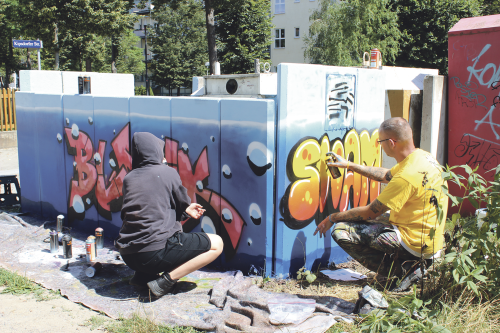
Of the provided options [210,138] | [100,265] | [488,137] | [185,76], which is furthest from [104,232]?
[185,76]

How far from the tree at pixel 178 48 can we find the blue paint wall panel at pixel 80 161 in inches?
1547

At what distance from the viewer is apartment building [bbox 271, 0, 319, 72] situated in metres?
43.0

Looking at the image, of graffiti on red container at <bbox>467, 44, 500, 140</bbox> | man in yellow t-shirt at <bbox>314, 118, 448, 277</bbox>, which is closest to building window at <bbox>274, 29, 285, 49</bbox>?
graffiti on red container at <bbox>467, 44, 500, 140</bbox>

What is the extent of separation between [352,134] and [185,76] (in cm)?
4259

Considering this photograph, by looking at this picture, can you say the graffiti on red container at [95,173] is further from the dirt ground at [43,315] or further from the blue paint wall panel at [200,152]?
the dirt ground at [43,315]

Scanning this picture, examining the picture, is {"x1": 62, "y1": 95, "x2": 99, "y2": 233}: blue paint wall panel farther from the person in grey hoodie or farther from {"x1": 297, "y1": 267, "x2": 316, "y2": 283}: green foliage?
{"x1": 297, "y1": 267, "x2": 316, "y2": 283}: green foliage

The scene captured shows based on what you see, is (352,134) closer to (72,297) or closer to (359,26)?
(72,297)

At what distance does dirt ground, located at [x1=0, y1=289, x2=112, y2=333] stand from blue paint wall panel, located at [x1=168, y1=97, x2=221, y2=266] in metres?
1.57

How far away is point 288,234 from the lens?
4426 millimetres

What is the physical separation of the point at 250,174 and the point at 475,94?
4277mm

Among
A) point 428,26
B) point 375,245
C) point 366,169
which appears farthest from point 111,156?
point 428,26

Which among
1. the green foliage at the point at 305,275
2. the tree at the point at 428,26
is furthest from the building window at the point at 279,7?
the green foliage at the point at 305,275

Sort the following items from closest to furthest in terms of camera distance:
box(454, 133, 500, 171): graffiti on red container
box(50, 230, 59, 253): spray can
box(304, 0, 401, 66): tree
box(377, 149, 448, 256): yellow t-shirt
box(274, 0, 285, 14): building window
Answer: box(377, 149, 448, 256): yellow t-shirt → box(50, 230, 59, 253): spray can → box(454, 133, 500, 171): graffiti on red container → box(304, 0, 401, 66): tree → box(274, 0, 285, 14): building window

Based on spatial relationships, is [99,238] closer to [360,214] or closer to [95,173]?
[95,173]
